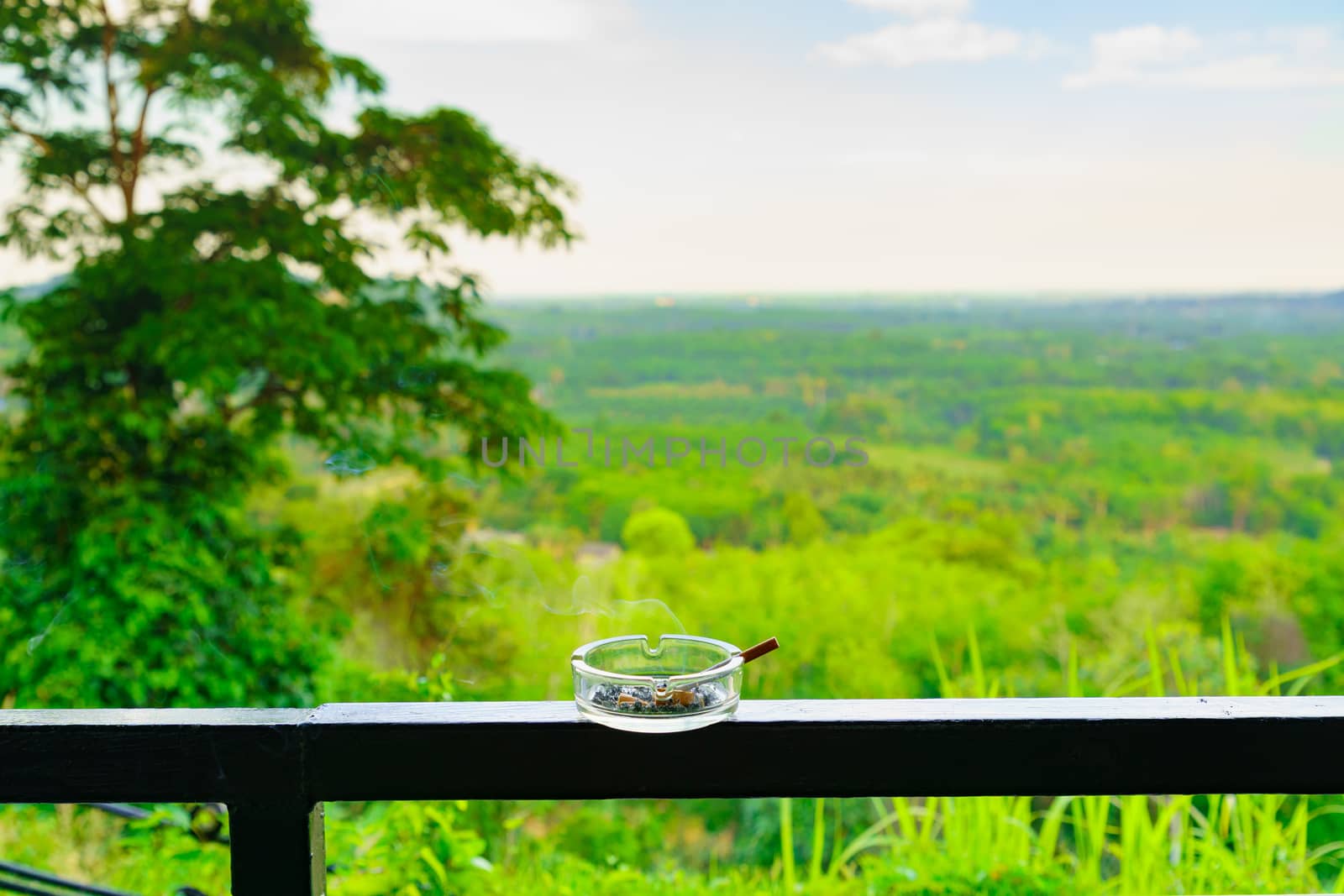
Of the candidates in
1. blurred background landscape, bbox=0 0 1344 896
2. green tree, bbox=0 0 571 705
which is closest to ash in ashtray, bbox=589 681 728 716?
blurred background landscape, bbox=0 0 1344 896

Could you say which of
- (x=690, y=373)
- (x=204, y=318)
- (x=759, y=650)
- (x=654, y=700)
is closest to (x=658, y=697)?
(x=654, y=700)

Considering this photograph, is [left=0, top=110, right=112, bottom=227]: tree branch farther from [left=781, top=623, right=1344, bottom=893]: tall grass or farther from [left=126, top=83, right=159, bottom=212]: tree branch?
[left=781, top=623, right=1344, bottom=893]: tall grass

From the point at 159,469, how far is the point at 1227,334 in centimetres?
423

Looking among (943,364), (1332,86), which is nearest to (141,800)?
(943,364)

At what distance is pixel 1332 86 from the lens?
14.0 ft

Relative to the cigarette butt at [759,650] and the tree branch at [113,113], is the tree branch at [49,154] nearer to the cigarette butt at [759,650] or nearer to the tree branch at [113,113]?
the tree branch at [113,113]

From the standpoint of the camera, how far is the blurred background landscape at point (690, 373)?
279 cm

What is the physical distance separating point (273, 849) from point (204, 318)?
2.21 m

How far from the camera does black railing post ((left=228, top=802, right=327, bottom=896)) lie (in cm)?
76

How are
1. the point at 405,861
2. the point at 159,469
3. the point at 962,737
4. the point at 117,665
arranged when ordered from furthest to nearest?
the point at 159,469 < the point at 117,665 < the point at 405,861 < the point at 962,737

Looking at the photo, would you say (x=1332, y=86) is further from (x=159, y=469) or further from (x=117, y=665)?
(x=117, y=665)

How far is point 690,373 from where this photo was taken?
3.66m

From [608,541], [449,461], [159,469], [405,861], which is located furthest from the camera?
[608,541]

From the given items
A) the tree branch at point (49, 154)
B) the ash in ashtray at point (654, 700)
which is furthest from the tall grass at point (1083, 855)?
the tree branch at point (49, 154)
